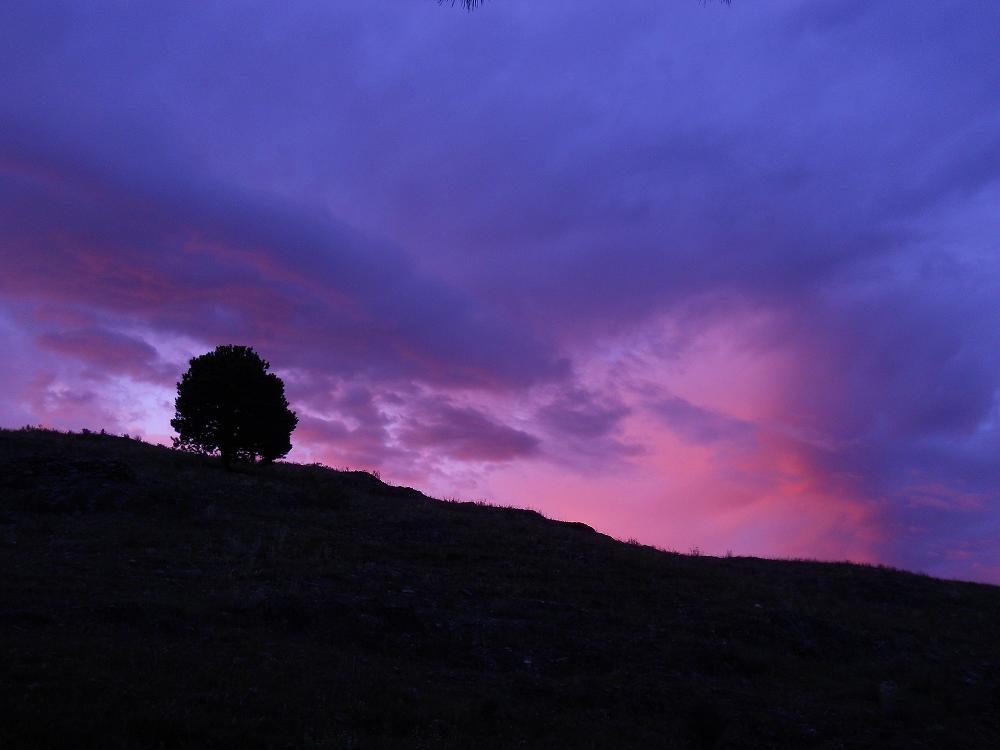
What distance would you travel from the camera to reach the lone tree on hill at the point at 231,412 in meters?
39.2

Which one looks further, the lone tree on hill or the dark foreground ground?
the lone tree on hill

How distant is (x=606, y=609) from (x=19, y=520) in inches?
714

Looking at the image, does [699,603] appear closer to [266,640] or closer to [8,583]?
[266,640]

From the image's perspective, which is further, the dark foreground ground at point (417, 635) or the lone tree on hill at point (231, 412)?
the lone tree on hill at point (231, 412)

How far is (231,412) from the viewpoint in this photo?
129 ft

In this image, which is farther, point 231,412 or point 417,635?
point 231,412

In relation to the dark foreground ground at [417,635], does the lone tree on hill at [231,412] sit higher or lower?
A: higher

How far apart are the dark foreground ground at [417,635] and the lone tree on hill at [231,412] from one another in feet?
17.2

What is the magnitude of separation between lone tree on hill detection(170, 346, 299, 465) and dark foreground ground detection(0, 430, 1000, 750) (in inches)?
207

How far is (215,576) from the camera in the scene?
2112 cm

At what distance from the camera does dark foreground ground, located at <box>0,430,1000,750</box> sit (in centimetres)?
1272

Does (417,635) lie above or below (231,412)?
below

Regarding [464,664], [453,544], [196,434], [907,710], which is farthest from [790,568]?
[196,434]

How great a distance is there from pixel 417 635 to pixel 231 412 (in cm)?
2344
